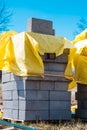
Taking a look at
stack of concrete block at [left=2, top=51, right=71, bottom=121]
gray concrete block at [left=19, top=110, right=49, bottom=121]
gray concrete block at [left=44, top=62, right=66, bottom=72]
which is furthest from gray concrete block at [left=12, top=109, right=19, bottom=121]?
gray concrete block at [left=44, top=62, right=66, bottom=72]

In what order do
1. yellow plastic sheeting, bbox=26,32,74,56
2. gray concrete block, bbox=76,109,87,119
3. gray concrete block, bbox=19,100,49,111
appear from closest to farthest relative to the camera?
1. gray concrete block, bbox=19,100,49,111
2. yellow plastic sheeting, bbox=26,32,74,56
3. gray concrete block, bbox=76,109,87,119

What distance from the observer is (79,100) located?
883cm

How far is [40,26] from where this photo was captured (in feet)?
27.1

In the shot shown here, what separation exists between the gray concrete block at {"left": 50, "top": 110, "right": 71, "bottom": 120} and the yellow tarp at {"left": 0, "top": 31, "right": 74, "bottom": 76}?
1.07 meters

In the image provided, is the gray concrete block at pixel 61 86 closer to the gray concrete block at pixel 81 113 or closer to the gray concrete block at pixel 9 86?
the gray concrete block at pixel 81 113

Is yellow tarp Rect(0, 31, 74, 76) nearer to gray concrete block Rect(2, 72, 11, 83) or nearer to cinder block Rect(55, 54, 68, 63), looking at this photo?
cinder block Rect(55, 54, 68, 63)

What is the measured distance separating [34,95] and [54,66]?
0.92 meters

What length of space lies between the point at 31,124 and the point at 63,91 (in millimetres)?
1231

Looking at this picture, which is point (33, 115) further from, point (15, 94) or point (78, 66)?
point (78, 66)

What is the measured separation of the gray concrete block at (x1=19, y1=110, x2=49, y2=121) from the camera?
7539mm

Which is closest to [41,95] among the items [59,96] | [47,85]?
[47,85]

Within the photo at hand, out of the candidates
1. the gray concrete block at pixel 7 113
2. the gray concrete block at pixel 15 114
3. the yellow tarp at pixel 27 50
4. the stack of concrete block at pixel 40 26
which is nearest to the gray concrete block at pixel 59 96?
the yellow tarp at pixel 27 50

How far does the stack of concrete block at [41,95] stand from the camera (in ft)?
24.9

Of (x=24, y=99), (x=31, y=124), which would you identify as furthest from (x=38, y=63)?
(x=31, y=124)
